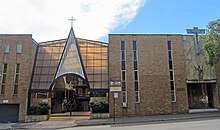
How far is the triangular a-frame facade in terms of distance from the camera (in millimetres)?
25188

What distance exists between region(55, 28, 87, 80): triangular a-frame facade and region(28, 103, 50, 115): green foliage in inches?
141

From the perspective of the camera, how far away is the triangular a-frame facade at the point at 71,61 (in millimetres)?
25188

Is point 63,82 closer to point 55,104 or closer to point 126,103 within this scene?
point 55,104

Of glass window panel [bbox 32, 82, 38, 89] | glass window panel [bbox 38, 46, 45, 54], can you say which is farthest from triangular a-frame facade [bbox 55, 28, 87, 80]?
glass window panel [bbox 38, 46, 45, 54]

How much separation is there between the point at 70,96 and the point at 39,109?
10856mm

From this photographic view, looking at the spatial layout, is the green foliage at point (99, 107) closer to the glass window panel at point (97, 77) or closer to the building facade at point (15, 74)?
the glass window panel at point (97, 77)

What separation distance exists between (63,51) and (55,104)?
A: 720cm

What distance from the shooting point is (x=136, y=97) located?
77.9ft

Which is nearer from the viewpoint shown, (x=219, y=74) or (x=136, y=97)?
(x=136, y=97)

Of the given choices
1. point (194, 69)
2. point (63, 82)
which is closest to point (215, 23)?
point (194, 69)

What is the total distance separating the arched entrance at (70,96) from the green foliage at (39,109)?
5.30m

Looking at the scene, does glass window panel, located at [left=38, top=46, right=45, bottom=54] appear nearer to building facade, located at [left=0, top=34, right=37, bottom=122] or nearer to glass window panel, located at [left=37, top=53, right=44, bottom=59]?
glass window panel, located at [left=37, top=53, right=44, bottom=59]

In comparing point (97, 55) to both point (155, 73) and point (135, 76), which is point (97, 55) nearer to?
point (135, 76)

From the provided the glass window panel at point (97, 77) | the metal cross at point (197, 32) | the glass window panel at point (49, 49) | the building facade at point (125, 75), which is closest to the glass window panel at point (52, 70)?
the building facade at point (125, 75)
